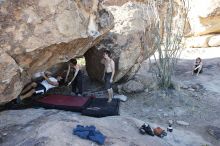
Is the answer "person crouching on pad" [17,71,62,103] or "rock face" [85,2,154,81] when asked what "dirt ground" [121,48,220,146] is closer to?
"rock face" [85,2,154,81]

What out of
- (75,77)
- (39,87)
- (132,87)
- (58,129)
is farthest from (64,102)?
(132,87)

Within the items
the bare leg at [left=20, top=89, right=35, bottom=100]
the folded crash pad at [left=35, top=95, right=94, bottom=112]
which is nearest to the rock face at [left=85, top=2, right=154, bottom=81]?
the folded crash pad at [left=35, top=95, right=94, bottom=112]

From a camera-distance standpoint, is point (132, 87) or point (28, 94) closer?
point (28, 94)

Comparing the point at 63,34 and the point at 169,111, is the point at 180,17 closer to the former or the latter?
the point at 169,111

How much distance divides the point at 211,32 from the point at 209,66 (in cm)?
352

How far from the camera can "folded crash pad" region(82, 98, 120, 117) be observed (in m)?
8.33

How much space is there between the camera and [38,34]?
23.2ft


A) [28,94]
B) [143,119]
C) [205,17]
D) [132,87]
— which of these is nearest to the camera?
[28,94]

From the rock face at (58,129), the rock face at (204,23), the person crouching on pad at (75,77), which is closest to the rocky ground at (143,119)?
the rock face at (58,129)

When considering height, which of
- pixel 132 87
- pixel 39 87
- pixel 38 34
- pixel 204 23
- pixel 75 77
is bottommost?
pixel 132 87

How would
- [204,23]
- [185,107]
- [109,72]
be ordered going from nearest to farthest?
[109,72]
[185,107]
[204,23]

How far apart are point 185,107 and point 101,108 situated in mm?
2561

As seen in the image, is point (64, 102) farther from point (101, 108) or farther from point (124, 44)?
point (124, 44)

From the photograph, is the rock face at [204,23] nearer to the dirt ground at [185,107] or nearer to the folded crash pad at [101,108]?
the dirt ground at [185,107]
